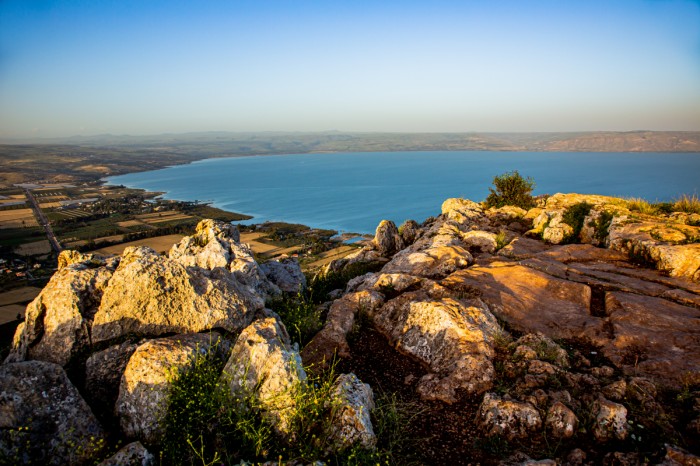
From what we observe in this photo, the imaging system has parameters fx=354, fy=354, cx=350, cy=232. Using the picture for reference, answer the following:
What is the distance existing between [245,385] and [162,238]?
83.3 metres

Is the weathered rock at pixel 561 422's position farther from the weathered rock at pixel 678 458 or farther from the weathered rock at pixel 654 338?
the weathered rock at pixel 654 338

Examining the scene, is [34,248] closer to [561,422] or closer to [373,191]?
[561,422]

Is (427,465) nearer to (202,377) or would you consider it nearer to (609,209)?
(202,377)

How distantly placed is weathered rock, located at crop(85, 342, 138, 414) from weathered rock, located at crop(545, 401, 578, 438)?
21.9 feet

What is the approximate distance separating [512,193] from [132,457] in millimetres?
23679

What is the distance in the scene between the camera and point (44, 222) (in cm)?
9144

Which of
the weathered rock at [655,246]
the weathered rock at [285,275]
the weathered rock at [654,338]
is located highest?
the weathered rock at [655,246]

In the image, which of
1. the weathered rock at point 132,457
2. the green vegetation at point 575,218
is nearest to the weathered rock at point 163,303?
the weathered rock at point 132,457

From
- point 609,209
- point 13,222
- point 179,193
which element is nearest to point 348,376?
point 609,209

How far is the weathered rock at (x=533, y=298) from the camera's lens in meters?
8.49

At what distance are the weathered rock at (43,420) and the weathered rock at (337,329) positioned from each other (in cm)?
348

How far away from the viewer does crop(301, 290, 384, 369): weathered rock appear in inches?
291

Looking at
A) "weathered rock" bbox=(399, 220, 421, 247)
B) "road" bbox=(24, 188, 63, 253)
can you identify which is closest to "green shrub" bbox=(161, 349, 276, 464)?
"weathered rock" bbox=(399, 220, 421, 247)

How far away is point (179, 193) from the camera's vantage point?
155m
